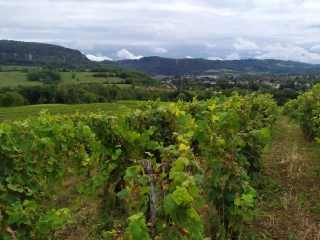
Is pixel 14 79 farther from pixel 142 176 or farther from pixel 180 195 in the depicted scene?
pixel 180 195

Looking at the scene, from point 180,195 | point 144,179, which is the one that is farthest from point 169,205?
point 144,179

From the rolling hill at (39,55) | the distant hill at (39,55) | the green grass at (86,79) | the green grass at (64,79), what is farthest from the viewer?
the distant hill at (39,55)

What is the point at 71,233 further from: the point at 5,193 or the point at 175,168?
the point at 175,168

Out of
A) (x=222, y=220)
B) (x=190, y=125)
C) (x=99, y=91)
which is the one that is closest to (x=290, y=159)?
(x=222, y=220)

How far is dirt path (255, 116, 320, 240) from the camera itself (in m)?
4.36

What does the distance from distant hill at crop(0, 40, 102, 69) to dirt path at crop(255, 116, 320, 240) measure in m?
142

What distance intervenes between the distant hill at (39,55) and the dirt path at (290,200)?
142239 mm

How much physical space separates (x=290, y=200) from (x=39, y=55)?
174 meters

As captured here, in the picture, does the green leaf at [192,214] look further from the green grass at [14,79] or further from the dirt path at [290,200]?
the green grass at [14,79]

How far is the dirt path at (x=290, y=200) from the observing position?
4.36 meters

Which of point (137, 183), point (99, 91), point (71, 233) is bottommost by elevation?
point (99, 91)

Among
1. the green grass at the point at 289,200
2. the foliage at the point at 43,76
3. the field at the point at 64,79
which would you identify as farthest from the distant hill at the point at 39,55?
the green grass at the point at 289,200

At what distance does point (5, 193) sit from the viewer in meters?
3.21

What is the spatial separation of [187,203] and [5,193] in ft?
7.53
